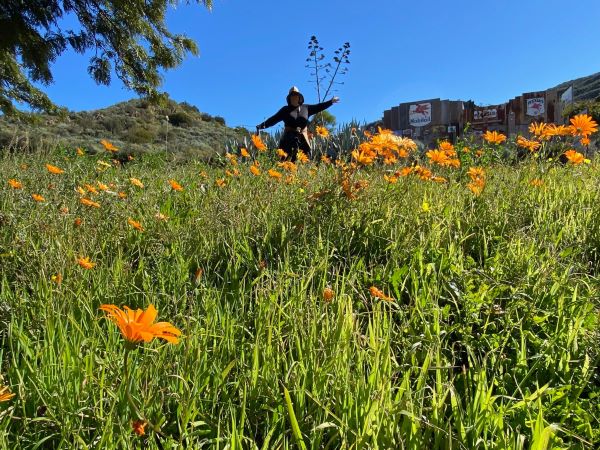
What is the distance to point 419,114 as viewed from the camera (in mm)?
16109

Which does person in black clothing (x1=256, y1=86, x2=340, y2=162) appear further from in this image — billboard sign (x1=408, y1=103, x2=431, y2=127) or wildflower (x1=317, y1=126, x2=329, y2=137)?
billboard sign (x1=408, y1=103, x2=431, y2=127)

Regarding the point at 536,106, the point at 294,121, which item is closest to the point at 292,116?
the point at 294,121

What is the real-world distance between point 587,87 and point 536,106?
55.9 meters

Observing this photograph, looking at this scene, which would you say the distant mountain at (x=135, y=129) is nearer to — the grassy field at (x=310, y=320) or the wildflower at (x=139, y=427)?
the grassy field at (x=310, y=320)

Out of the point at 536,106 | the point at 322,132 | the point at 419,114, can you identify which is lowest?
the point at 322,132

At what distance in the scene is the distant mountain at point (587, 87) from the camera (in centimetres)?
5105

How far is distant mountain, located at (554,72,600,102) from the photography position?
5105 centimetres

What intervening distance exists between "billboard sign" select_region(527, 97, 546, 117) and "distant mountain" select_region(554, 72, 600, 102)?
3770 centimetres

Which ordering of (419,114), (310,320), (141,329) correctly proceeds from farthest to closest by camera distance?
(419,114) < (310,320) < (141,329)

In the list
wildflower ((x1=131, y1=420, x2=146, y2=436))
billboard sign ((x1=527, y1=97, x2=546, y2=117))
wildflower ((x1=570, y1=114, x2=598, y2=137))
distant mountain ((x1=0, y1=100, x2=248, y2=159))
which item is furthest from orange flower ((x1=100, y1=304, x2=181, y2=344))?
distant mountain ((x1=0, y1=100, x2=248, y2=159))

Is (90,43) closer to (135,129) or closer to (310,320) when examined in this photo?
(310,320)

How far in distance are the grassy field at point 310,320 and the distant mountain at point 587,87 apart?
2056 inches

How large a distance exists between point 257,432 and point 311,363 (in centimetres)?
20

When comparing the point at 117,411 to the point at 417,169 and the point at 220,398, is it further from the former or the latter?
the point at 417,169
